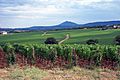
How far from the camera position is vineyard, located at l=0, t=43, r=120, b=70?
1598 cm

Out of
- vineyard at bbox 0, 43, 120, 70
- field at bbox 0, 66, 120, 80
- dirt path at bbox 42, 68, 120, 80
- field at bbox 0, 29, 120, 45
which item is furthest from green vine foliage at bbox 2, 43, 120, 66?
field at bbox 0, 29, 120, 45

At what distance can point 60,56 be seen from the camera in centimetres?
1678

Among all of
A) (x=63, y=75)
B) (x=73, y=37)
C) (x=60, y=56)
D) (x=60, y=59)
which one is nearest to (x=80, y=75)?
(x=63, y=75)

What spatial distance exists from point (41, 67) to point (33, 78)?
3364 millimetres

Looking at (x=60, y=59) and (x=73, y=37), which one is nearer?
(x=60, y=59)

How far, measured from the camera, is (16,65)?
625 inches

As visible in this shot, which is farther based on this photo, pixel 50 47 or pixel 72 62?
pixel 50 47

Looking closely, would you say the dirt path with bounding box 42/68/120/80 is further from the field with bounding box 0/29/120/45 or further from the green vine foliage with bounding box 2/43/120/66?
the field with bounding box 0/29/120/45

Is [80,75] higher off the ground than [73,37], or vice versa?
[80,75]

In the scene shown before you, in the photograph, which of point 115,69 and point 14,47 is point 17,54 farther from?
point 115,69

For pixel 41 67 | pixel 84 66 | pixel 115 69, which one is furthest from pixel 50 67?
pixel 115 69

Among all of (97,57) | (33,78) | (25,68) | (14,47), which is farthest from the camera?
(14,47)

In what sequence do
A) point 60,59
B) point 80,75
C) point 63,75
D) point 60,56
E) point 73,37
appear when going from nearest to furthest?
1. point 63,75
2. point 80,75
3. point 60,59
4. point 60,56
5. point 73,37

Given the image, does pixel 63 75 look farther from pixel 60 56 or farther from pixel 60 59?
pixel 60 56
